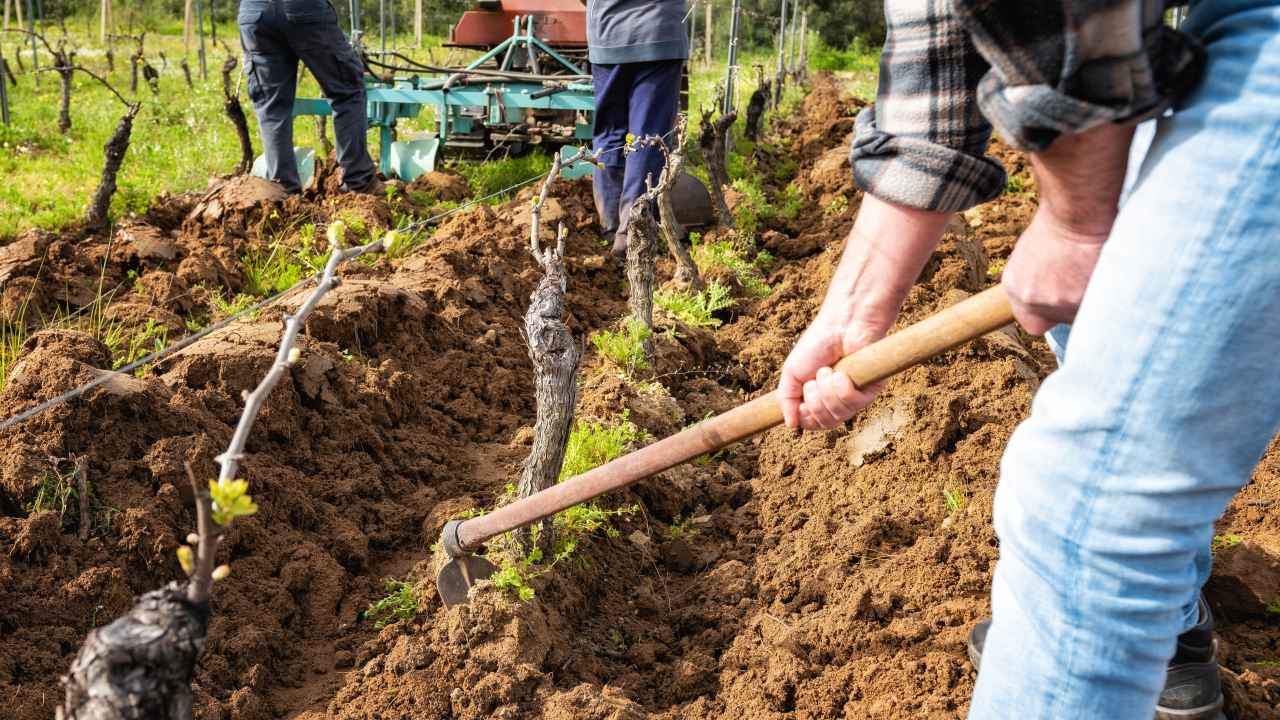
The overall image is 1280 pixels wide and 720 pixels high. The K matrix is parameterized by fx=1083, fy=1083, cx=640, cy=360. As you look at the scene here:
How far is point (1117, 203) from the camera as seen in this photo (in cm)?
139

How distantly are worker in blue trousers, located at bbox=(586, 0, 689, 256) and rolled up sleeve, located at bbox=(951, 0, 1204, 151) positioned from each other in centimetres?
433

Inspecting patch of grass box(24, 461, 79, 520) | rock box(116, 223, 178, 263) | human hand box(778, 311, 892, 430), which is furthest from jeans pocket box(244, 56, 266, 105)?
human hand box(778, 311, 892, 430)

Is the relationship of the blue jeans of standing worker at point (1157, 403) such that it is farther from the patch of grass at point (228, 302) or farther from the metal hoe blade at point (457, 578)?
the patch of grass at point (228, 302)

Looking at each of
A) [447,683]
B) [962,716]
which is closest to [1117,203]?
[962,716]

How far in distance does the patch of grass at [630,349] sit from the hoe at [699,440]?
1548 mm

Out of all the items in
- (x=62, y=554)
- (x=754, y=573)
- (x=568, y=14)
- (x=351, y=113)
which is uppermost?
(x=568, y=14)

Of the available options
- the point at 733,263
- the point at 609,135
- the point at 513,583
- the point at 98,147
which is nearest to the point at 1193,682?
the point at 513,583

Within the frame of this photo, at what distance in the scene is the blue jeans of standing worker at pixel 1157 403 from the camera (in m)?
1.20

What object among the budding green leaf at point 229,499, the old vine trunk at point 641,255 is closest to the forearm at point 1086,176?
the budding green leaf at point 229,499

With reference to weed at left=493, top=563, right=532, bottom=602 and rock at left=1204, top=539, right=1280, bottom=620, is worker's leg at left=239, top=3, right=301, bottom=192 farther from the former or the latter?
rock at left=1204, top=539, right=1280, bottom=620

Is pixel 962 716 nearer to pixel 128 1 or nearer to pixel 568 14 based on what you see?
pixel 568 14

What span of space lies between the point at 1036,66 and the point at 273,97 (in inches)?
243

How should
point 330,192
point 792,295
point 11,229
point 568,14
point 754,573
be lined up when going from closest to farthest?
point 754,573 → point 792,295 → point 11,229 → point 330,192 → point 568,14

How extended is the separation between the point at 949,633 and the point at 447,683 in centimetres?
112
